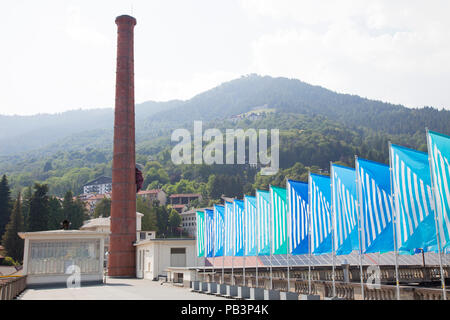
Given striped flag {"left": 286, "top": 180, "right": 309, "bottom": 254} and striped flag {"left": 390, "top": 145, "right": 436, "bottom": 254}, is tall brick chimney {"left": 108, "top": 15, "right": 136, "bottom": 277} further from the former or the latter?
striped flag {"left": 390, "top": 145, "right": 436, "bottom": 254}

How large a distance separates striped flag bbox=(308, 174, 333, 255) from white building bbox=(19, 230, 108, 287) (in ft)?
72.5

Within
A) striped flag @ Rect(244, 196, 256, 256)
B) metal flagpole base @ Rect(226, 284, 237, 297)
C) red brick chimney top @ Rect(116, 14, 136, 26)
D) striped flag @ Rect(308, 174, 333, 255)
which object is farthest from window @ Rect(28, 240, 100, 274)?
→ red brick chimney top @ Rect(116, 14, 136, 26)

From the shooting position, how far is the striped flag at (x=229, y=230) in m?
29.6

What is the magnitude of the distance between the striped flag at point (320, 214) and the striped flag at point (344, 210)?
971 mm

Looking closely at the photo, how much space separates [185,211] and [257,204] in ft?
502

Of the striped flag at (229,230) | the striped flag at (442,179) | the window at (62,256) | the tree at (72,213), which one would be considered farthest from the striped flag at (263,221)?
the tree at (72,213)

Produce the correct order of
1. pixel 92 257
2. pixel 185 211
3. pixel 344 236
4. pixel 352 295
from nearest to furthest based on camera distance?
pixel 352 295 → pixel 344 236 → pixel 92 257 → pixel 185 211

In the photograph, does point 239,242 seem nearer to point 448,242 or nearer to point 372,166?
point 372,166

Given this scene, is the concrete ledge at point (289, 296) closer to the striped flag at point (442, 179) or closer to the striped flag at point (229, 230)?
the striped flag at point (442, 179)

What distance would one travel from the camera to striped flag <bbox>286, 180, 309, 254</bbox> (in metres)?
22.6

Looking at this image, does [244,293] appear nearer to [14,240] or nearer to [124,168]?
[124,168]
